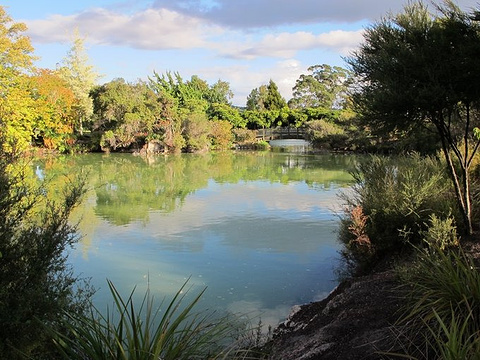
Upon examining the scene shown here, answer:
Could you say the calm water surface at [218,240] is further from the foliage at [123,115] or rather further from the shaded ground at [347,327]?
the foliage at [123,115]

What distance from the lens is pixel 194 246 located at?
358 inches

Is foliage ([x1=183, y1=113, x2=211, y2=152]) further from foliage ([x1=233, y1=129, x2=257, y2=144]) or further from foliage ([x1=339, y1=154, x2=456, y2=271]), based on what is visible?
foliage ([x1=339, y1=154, x2=456, y2=271])

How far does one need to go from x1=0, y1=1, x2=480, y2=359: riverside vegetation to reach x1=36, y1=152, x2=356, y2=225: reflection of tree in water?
428 cm

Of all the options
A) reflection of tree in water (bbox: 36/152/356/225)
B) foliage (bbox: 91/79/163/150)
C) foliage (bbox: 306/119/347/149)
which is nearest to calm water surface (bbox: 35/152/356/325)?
reflection of tree in water (bbox: 36/152/356/225)

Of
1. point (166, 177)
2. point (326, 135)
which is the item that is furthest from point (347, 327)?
point (326, 135)

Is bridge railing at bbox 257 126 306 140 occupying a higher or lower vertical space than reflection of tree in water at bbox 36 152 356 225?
higher

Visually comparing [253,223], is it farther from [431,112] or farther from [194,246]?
[431,112]

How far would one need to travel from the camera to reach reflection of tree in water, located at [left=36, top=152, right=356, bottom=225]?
45.2 ft

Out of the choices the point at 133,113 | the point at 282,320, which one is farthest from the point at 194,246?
the point at 133,113

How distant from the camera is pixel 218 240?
9578mm

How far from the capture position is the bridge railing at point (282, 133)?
51209 mm

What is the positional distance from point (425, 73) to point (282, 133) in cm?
4635

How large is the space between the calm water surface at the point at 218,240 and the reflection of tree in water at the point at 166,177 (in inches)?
2.8

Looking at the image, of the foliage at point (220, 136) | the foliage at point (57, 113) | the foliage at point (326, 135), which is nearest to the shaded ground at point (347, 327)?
the foliage at point (57, 113)
